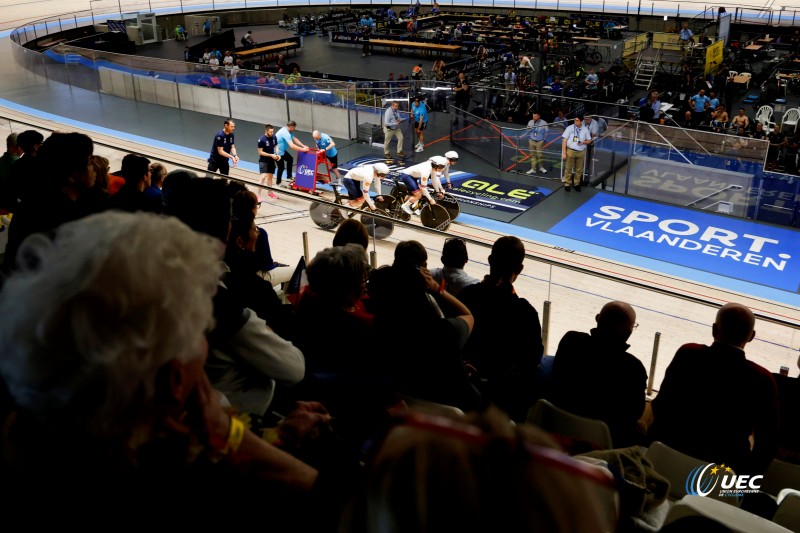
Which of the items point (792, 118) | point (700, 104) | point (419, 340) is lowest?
point (792, 118)

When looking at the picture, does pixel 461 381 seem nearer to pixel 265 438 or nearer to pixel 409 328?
pixel 409 328

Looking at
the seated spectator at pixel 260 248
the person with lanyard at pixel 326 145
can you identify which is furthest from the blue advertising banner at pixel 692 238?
the seated spectator at pixel 260 248

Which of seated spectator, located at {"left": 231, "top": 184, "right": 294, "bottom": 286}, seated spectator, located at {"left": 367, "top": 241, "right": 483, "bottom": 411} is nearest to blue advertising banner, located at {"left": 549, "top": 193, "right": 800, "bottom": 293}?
seated spectator, located at {"left": 231, "top": 184, "right": 294, "bottom": 286}

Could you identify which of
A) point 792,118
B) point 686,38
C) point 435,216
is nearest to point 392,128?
point 435,216

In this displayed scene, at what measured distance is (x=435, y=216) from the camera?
1366cm

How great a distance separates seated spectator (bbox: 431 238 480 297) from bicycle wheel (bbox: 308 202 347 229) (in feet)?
4.78

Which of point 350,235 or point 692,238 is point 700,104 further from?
point 350,235

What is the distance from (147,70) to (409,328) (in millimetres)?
21648

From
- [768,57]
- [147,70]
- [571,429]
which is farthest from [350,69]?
[571,429]

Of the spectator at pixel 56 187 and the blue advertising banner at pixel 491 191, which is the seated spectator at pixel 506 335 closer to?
the spectator at pixel 56 187

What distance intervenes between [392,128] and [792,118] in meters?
11.2

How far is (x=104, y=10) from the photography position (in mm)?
41281

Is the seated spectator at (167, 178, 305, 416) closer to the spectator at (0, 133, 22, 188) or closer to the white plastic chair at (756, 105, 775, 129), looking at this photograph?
the spectator at (0, 133, 22, 188)

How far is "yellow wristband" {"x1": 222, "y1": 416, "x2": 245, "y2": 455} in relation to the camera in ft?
4.92
